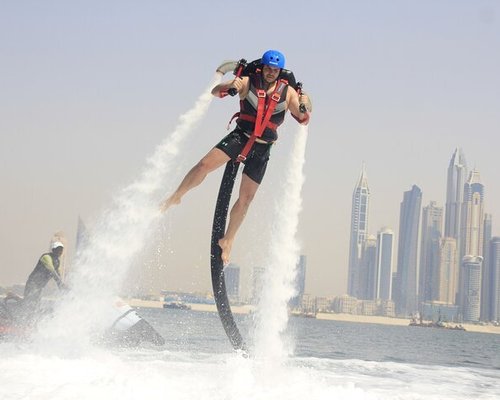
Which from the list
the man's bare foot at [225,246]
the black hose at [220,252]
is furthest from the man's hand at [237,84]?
the man's bare foot at [225,246]

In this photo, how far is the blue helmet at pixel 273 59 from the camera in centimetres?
955

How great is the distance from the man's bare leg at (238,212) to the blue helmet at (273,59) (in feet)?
5.28

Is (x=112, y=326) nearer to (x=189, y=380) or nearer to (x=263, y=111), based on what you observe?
(x=189, y=380)

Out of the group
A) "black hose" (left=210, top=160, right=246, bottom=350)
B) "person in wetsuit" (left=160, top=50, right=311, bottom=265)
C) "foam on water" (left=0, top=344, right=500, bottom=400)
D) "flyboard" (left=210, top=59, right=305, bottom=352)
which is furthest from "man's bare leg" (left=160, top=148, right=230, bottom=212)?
Result: "foam on water" (left=0, top=344, right=500, bottom=400)

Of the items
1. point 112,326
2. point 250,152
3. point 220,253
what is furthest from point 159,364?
point 112,326

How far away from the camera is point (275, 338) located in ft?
33.4

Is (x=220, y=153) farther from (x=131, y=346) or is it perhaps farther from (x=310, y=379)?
(x=131, y=346)

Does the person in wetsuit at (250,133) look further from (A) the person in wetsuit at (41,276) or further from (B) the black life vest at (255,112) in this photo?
(A) the person in wetsuit at (41,276)

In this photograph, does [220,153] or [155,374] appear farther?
[220,153]

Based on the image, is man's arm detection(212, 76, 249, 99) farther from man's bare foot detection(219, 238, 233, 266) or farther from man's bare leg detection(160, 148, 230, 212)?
man's bare foot detection(219, 238, 233, 266)

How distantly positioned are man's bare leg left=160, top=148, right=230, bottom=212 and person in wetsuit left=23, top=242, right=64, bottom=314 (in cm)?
402

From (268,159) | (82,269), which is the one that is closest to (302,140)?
(268,159)

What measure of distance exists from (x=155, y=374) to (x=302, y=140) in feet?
11.3

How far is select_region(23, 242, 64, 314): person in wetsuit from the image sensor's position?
13.8m
